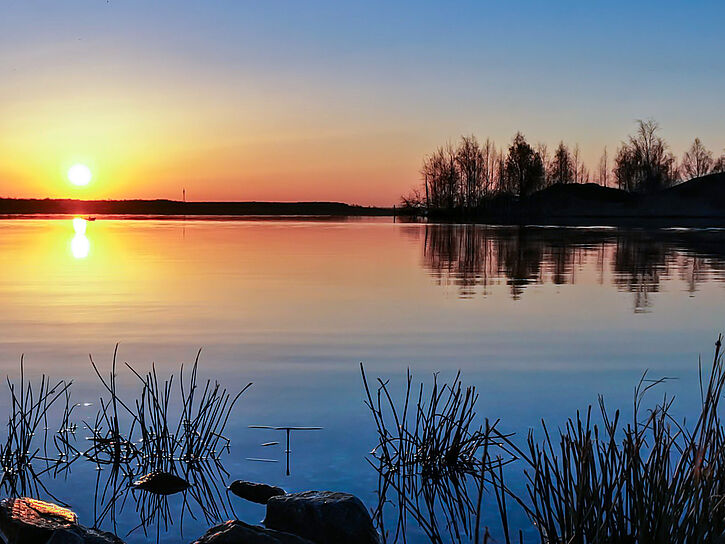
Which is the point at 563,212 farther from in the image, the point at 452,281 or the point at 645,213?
the point at 452,281

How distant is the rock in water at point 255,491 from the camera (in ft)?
19.0

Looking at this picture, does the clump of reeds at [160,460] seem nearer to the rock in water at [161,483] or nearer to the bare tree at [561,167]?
the rock in water at [161,483]

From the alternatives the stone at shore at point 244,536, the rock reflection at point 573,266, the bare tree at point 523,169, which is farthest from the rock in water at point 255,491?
the bare tree at point 523,169

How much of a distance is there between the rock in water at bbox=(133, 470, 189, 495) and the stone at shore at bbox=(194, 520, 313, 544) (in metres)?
1.75

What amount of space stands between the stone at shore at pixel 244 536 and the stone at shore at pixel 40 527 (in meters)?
0.66

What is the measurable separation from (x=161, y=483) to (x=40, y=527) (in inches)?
63.6

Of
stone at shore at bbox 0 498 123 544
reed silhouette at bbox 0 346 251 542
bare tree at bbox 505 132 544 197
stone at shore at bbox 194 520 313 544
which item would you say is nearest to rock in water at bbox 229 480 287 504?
reed silhouette at bbox 0 346 251 542

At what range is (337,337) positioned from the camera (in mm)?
12523

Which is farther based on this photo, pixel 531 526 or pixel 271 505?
pixel 531 526

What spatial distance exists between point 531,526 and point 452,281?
1654 cm

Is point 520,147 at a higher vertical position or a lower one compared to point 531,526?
higher

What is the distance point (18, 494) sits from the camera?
5828mm

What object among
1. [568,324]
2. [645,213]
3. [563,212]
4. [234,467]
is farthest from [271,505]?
[563,212]

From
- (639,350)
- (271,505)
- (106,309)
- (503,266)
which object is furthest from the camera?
(503,266)
